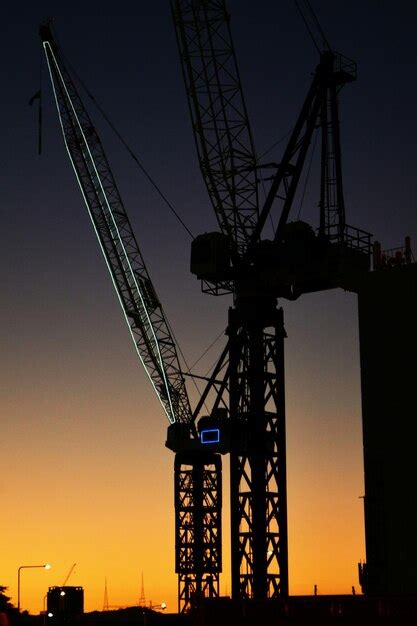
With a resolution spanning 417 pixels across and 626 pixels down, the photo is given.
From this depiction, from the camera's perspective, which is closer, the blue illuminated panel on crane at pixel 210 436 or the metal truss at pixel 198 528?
the blue illuminated panel on crane at pixel 210 436

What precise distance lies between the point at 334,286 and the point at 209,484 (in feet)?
166

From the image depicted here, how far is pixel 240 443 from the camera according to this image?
75875 mm

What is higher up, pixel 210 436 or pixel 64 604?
pixel 210 436

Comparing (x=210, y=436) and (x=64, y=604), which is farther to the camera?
(x=64, y=604)

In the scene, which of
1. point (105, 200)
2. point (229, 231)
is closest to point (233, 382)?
point (229, 231)

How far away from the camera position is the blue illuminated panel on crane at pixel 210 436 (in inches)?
3024

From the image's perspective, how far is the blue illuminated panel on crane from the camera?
76812mm

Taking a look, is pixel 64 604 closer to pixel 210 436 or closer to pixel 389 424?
pixel 210 436

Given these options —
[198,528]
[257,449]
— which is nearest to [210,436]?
[257,449]

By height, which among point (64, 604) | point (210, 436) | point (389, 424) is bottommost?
point (64, 604)

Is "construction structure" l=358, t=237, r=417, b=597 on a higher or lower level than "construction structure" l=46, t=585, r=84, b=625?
higher

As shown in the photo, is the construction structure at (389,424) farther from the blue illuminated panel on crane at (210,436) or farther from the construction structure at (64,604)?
the construction structure at (64,604)

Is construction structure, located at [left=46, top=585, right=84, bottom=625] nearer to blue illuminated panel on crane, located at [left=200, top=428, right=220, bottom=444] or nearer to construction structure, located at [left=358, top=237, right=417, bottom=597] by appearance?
blue illuminated panel on crane, located at [left=200, top=428, right=220, bottom=444]

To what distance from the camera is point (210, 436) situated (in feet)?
253
